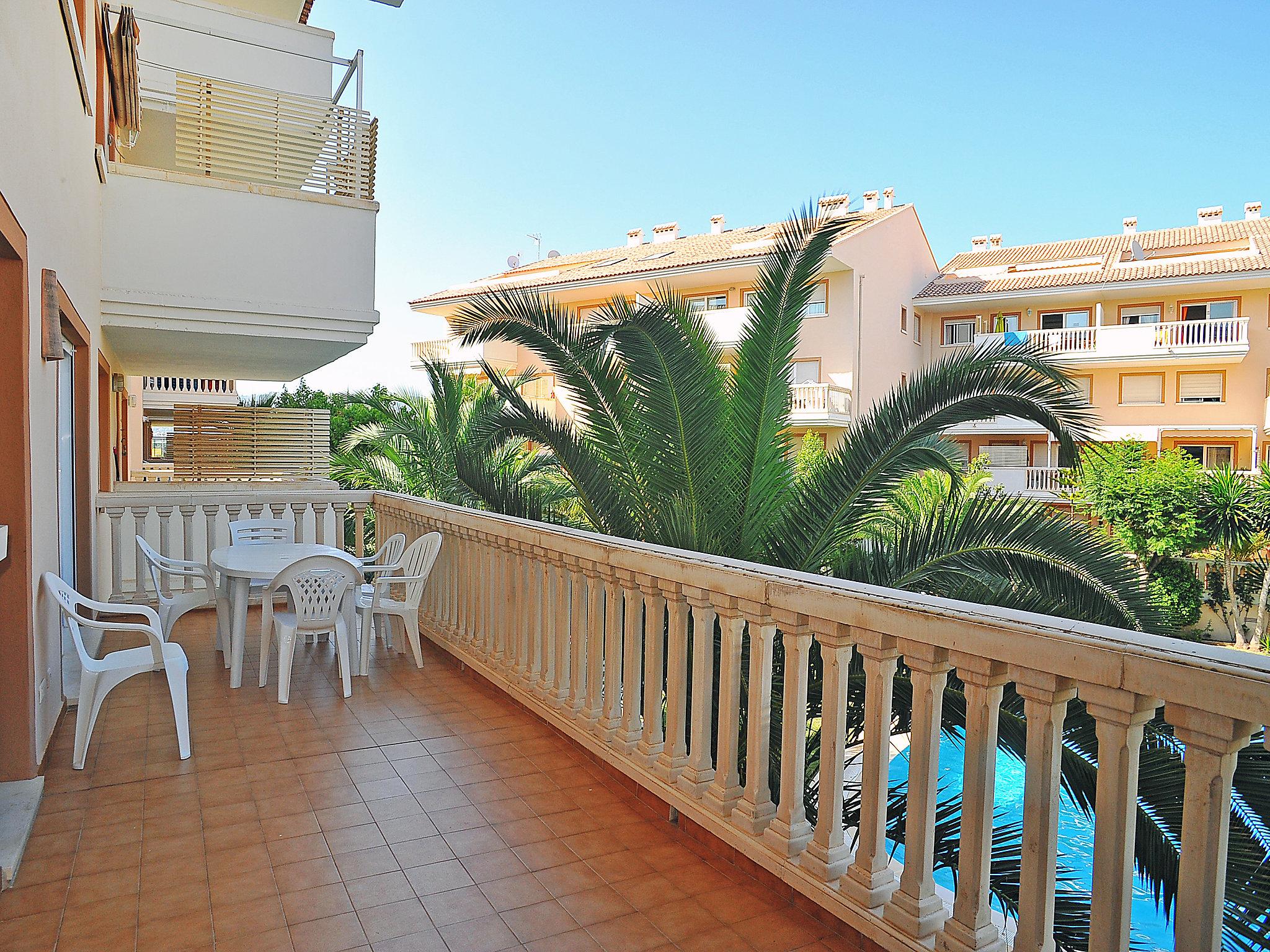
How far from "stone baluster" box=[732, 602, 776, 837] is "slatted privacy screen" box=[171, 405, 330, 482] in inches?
351

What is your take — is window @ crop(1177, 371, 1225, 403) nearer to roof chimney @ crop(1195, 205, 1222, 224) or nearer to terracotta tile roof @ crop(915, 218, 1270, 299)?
terracotta tile roof @ crop(915, 218, 1270, 299)

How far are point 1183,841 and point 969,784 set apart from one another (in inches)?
21.2

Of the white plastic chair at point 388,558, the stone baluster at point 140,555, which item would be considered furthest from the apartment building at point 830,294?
the white plastic chair at point 388,558

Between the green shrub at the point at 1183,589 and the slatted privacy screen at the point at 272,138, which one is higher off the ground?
the slatted privacy screen at the point at 272,138

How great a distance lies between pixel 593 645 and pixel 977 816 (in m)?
2.14

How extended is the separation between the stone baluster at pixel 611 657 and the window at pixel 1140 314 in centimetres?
2689

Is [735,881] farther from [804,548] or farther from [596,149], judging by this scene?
[596,149]

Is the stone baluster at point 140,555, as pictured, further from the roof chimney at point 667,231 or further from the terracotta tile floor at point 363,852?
the roof chimney at point 667,231

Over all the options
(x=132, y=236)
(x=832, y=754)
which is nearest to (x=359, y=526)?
(x=132, y=236)

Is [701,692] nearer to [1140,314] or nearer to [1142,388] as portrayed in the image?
[1142,388]

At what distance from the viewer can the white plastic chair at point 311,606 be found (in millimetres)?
5332

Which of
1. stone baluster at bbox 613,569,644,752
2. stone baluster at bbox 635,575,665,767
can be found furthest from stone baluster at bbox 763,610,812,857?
stone baluster at bbox 613,569,644,752

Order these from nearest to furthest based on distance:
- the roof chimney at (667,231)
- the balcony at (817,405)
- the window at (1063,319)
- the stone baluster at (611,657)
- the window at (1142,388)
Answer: the stone baluster at (611,657), the balcony at (817,405), the window at (1142,388), the window at (1063,319), the roof chimney at (667,231)

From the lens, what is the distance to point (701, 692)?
331cm
